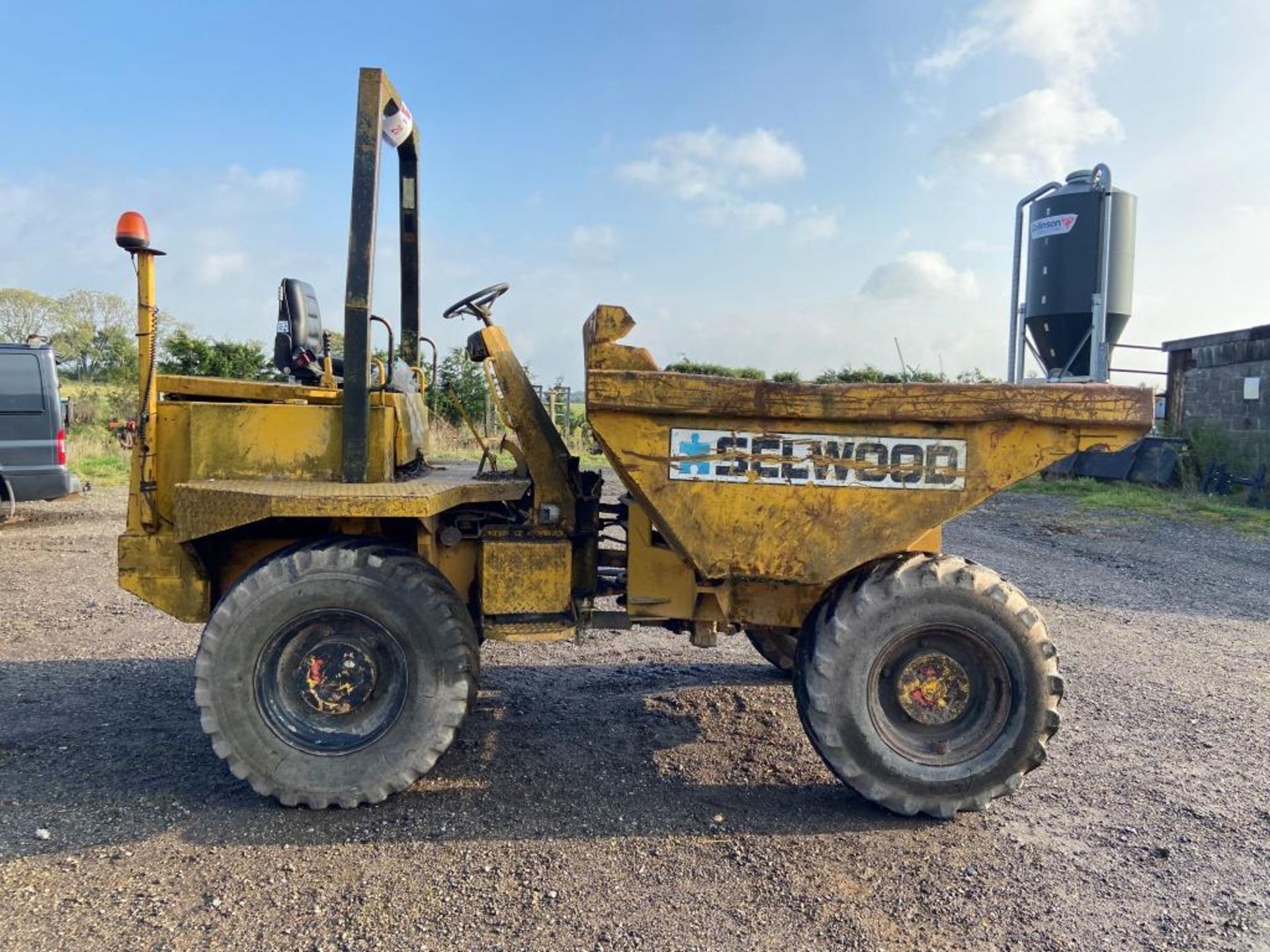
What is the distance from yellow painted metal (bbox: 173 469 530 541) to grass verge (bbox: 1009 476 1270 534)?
9.75m

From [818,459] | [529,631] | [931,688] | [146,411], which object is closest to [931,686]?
[931,688]

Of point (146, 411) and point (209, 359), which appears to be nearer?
point (146, 411)

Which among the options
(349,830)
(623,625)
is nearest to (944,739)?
(623,625)

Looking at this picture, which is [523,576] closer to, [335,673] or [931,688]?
[335,673]

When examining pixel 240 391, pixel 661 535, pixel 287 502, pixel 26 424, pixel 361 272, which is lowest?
pixel 661 535

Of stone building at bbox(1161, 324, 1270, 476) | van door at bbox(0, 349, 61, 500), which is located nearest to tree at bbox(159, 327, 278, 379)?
van door at bbox(0, 349, 61, 500)

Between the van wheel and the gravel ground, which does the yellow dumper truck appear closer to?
the van wheel

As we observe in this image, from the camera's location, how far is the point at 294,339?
4180 mm

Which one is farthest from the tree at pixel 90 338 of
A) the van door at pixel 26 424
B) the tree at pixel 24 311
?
the van door at pixel 26 424

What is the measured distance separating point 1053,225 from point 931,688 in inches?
537

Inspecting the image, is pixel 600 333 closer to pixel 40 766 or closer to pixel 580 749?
pixel 580 749

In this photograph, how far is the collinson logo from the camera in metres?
14.5

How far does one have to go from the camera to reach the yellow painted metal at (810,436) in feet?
11.0

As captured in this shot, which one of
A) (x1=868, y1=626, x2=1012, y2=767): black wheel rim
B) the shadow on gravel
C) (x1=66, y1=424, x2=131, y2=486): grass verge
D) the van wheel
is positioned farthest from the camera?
(x1=66, y1=424, x2=131, y2=486): grass verge
